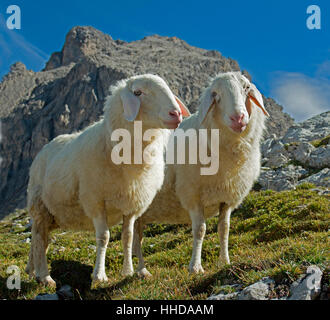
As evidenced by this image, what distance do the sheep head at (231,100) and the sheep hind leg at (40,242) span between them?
365 centimetres

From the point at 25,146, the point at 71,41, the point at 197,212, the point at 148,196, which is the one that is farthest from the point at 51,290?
the point at 71,41

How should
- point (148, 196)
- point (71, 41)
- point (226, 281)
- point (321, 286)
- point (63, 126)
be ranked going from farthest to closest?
point (71, 41) < point (63, 126) < point (148, 196) < point (226, 281) < point (321, 286)

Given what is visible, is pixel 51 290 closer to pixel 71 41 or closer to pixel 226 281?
pixel 226 281

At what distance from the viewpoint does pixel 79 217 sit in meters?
6.88

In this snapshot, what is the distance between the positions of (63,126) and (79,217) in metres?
109

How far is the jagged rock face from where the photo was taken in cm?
11131

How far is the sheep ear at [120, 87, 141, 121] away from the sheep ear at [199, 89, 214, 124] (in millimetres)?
1321

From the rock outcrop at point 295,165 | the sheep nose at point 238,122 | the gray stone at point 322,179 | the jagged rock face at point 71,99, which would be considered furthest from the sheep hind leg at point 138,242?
the jagged rock face at point 71,99

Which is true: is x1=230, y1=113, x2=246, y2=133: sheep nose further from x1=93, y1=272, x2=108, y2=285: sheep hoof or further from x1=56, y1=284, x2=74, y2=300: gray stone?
x1=56, y1=284, x2=74, y2=300: gray stone

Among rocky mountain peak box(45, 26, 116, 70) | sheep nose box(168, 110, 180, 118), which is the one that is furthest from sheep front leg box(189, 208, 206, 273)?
rocky mountain peak box(45, 26, 116, 70)

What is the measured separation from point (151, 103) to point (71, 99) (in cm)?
11727

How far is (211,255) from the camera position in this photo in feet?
25.8

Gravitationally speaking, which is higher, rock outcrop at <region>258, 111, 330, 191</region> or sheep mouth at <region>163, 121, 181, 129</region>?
rock outcrop at <region>258, 111, 330, 191</region>

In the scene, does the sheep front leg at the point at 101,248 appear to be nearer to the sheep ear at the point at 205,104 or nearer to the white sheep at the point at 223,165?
the white sheep at the point at 223,165
